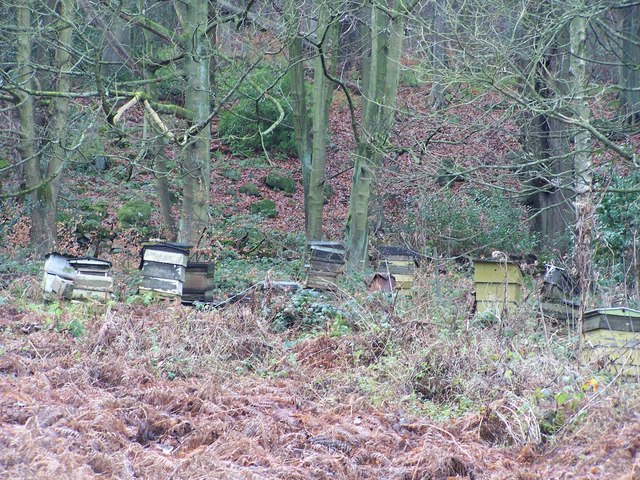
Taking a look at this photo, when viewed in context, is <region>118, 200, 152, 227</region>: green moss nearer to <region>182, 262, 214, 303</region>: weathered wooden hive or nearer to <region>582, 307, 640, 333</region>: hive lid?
<region>182, 262, 214, 303</region>: weathered wooden hive

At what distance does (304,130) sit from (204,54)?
4.40 m

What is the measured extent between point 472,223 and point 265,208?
5830mm

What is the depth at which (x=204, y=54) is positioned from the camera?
12875 millimetres

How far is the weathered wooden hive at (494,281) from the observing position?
9312mm

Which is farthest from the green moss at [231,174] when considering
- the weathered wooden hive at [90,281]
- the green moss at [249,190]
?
the weathered wooden hive at [90,281]

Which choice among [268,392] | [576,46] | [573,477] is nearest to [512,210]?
[576,46]

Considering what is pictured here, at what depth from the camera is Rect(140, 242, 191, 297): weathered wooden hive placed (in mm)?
9648

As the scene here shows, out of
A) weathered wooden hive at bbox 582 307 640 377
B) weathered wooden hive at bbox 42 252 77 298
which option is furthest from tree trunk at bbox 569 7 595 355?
weathered wooden hive at bbox 42 252 77 298

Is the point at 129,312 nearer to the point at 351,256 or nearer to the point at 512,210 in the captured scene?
the point at 351,256

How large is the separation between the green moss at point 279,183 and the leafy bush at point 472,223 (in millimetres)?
5161

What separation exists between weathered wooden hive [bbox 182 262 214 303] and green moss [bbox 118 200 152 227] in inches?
320

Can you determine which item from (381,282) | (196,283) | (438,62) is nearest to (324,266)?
(381,282)

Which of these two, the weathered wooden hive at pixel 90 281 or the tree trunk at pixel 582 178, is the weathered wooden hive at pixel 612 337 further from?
the weathered wooden hive at pixel 90 281

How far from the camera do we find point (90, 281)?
941 cm
